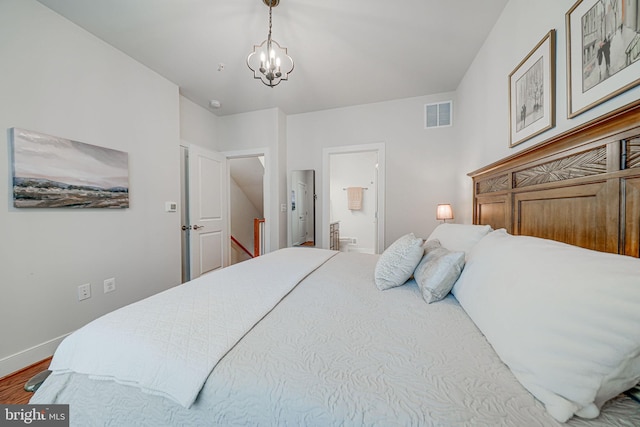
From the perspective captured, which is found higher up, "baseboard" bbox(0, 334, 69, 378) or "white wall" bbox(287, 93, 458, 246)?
"white wall" bbox(287, 93, 458, 246)

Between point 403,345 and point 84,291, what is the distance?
8.33 ft

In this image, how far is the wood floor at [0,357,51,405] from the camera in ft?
4.27

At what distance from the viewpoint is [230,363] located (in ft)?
2.10

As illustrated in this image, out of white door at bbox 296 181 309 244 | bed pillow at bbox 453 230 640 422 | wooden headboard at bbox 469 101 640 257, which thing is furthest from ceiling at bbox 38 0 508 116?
bed pillow at bbox 453 230 640 422

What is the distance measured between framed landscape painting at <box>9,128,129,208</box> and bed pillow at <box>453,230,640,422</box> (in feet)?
9.10

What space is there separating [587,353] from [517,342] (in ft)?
0.43

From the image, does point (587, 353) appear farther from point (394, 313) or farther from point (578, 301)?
point (394, 313)

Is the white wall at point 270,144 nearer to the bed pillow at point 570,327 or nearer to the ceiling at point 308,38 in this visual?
the ceiling at point 308,38

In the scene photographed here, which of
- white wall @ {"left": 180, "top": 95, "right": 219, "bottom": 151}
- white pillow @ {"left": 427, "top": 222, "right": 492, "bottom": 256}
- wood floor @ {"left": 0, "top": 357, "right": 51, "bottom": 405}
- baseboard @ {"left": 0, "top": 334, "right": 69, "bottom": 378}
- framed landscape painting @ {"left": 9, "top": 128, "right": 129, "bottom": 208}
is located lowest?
wood floor @ {"left": 0, "top": 357, "right": 51, "bottom": 405}

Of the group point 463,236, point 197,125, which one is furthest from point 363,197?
point 463,236

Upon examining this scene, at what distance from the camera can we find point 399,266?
122cm

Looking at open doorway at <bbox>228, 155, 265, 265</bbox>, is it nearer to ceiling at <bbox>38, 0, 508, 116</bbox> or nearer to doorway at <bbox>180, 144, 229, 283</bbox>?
doorway at <bbox>180, 144, 229, 283</bbox>

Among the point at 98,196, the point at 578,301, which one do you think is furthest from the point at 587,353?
the point at 98,196

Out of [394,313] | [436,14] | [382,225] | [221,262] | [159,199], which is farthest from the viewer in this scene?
[221,262]
